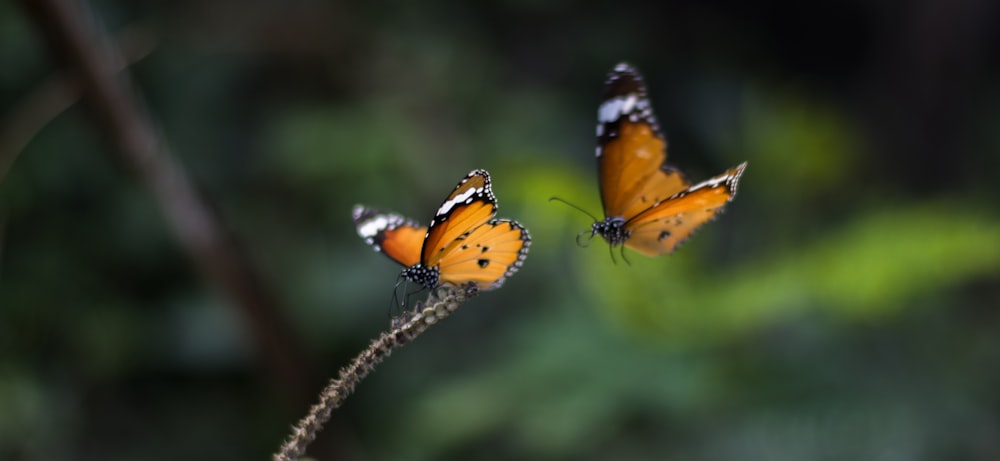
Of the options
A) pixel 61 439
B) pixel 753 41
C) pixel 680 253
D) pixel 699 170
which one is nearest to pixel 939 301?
pixel 680 253

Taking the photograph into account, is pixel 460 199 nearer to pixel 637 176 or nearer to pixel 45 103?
pixel 637 176

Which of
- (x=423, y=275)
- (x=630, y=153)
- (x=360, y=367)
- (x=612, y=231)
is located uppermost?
(x=630, y=153)

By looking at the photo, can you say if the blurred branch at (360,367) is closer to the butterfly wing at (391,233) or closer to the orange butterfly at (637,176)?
the butterfly wing at (391,233)

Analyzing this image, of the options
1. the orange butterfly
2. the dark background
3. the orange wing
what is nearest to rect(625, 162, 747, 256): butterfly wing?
the orange butterfly

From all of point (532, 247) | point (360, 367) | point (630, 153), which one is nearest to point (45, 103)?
point (532, 247)

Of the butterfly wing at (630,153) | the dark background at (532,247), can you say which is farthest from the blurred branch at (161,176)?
the butterfly wing at (630,153)

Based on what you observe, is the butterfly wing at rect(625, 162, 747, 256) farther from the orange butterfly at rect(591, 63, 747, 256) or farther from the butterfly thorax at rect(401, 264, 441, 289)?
the butterfly thorax at rect(401, 264, 441, 289)
